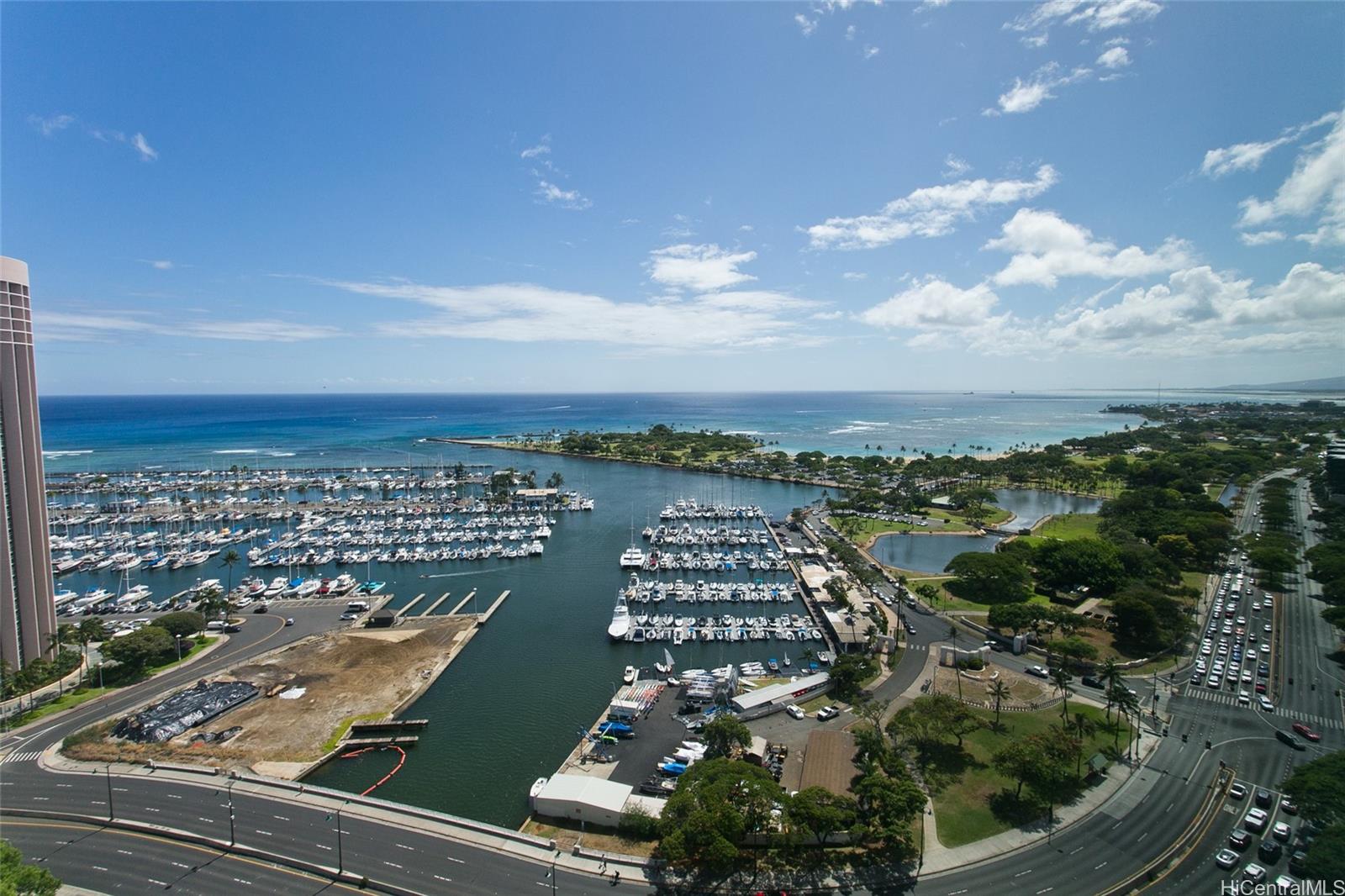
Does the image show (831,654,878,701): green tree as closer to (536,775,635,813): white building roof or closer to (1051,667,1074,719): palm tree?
(1051,667,1074,719): palm tree

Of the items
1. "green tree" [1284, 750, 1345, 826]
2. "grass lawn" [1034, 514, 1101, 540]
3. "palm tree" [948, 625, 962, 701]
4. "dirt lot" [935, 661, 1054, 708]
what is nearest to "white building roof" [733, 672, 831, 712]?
"dirt lot" [935, 661, 1054, 708]

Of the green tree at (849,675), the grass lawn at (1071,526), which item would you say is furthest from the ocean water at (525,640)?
the grass lawn at (1071,526)

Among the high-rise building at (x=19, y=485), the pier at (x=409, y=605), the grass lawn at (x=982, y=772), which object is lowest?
the grass lawn at (x=982, y=772)

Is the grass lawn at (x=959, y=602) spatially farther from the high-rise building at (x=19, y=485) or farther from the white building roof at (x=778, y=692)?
the high-rise building at (x=19, y=485)

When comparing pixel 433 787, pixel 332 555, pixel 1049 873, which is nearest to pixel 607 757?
pixel 433 787

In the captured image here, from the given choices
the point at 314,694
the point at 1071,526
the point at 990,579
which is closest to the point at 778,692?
the point at 990,579

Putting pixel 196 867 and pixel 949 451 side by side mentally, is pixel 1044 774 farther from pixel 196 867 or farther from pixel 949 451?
pixel 949 451

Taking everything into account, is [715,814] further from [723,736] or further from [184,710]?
[184,710]
